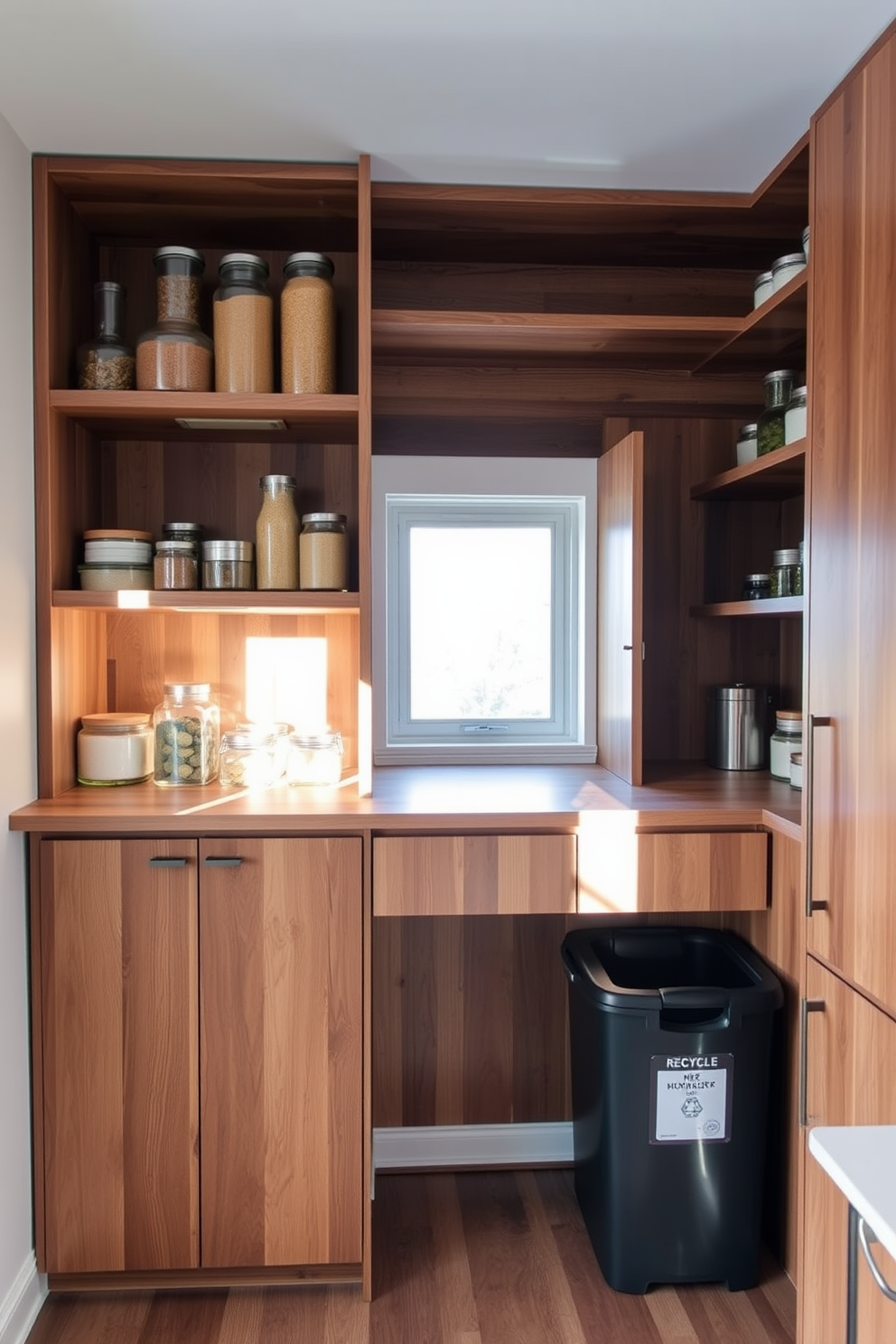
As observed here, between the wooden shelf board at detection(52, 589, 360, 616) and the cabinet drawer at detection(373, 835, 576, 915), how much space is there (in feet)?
1.69

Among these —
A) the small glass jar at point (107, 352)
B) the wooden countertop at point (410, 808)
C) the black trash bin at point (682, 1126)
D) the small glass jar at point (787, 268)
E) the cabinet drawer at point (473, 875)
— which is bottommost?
the black trash bin at point (682, 1126)

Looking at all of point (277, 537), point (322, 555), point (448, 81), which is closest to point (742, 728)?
point (322, 555)

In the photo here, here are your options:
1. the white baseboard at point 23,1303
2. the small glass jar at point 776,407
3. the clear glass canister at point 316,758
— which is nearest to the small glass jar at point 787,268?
the small glass jar at point 776,407

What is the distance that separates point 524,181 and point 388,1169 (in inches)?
92.8

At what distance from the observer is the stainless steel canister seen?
245 centimetres

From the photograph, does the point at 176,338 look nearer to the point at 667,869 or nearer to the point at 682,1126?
the point at 667,869

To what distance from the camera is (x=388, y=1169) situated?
248cm

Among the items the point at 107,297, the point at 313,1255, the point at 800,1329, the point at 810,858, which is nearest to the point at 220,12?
the point at 107,297

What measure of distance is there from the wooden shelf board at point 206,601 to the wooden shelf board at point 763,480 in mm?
901

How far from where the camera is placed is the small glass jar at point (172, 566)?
2.16m

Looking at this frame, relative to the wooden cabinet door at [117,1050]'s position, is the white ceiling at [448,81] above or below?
above

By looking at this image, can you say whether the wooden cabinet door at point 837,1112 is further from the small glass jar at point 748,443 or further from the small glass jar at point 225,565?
the small glass jar at point 225,565

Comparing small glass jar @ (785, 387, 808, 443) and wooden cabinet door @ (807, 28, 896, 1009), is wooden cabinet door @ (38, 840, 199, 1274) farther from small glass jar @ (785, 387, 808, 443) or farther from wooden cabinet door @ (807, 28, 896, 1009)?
small glass jar @ (785, 387, 808, 443)

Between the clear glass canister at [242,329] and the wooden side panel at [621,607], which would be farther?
the wooden side panel at [621,607]
